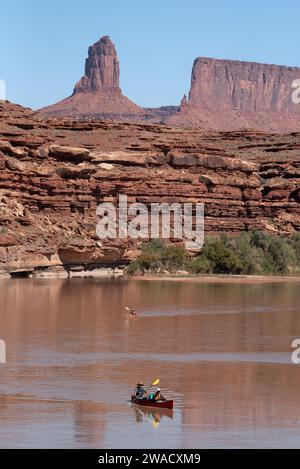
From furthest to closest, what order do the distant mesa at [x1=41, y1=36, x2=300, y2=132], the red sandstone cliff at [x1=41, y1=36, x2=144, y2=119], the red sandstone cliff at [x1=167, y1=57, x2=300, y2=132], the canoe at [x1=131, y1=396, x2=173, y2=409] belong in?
1. the red sandstone cliff at [x1=167, y1=57, x2=300, y2=132]
2. the distant mesa at [x1=41, y1=36, x2=300, y2=132]
3. the red sandstone cliff at [x1=41, y1=36, x2=144, y2=119]
4. the canoe at [x1=131, y1=396, x2=173, y2=409]

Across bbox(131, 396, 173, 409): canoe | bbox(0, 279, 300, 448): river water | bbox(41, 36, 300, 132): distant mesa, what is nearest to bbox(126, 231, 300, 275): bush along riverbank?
bbox(0, 279, 300, 448): river water

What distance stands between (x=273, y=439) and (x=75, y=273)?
43.6 meters

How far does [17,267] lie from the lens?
56625mm

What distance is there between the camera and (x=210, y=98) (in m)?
181

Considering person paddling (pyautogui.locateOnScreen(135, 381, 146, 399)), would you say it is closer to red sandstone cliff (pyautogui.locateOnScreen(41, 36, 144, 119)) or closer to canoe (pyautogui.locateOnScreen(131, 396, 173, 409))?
canoe (pyautogui.locateOnScreen(131, 396, 173, 409))

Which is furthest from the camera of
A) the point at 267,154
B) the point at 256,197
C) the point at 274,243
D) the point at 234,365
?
the point at 267,154

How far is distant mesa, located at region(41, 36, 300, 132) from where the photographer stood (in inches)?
6147

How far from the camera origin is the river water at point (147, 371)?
58.0 feet

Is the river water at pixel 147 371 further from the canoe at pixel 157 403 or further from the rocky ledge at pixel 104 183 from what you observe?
the rocky ledge at pixel 104 183

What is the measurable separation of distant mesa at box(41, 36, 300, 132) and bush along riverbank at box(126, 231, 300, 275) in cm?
7673

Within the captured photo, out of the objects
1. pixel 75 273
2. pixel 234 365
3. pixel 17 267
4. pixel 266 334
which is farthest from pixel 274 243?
pixel 234 365

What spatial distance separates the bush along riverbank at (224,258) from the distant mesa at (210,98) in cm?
7673

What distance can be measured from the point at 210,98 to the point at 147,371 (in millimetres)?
159169
